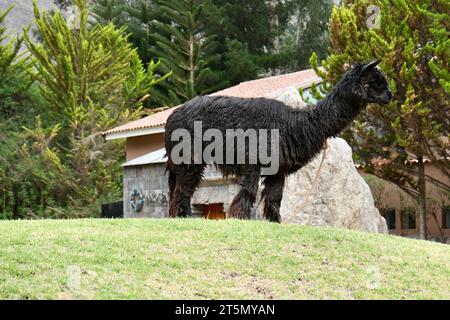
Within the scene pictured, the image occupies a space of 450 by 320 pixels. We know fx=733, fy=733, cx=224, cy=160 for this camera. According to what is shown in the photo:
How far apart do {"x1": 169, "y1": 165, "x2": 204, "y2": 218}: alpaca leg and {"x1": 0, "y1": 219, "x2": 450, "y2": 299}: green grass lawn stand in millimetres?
594

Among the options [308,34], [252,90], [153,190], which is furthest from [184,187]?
[308,34]

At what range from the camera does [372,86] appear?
414 inches

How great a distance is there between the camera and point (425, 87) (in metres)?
19.9

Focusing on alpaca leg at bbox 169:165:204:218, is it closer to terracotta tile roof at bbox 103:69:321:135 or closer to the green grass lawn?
the green grass lawn

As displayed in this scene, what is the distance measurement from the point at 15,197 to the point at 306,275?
21377 millimetres

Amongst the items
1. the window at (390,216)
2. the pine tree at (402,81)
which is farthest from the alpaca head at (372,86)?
the window at (390,216)

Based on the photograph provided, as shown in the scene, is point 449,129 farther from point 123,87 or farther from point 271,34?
point 271,34

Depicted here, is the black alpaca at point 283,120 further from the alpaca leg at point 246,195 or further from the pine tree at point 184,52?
the pine tree at point 184,52

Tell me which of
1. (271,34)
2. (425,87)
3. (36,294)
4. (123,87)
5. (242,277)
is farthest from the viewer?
(271,34)

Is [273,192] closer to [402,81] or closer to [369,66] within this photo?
[369,66]

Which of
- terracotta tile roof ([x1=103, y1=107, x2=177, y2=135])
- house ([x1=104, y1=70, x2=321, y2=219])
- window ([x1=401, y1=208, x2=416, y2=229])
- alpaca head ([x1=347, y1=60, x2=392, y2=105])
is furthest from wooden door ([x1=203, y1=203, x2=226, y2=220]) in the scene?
alpaca head ([x1=347, y1=60, x2=392, y2=105])

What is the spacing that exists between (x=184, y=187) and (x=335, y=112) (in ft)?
8.24

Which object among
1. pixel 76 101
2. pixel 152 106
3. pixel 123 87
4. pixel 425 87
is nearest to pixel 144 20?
pixel 152 106

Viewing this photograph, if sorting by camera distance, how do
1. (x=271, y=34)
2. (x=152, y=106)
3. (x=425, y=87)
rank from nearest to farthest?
(x=425, y=87) → (x=152, y=106) → (x=271, y=34)
